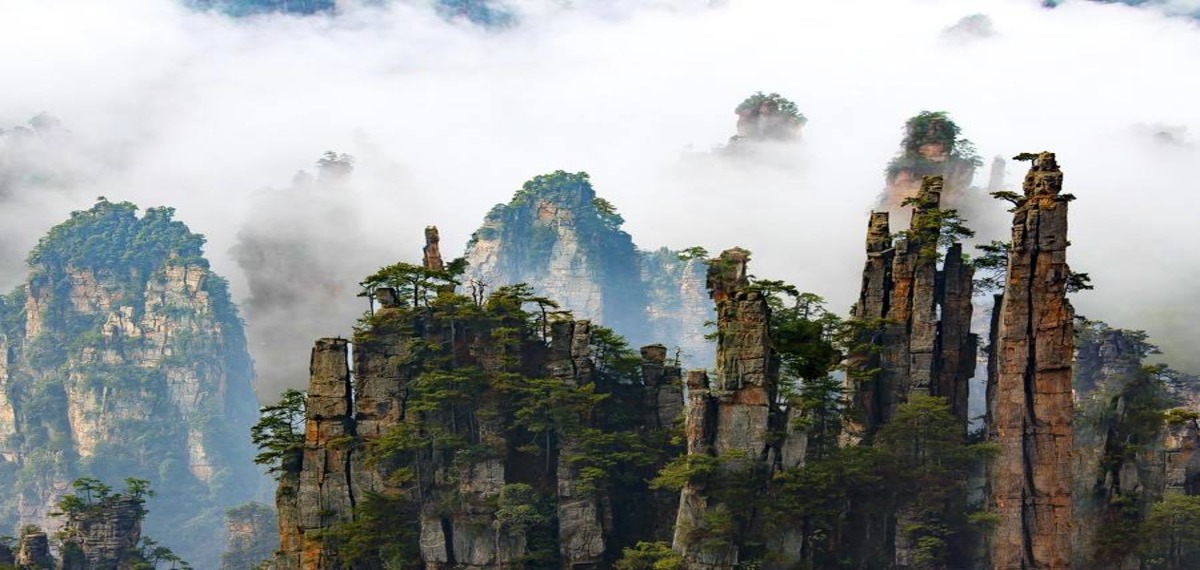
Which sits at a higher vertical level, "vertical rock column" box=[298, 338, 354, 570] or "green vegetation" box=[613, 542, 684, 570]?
"vertical rock column" box=[298, 338, 354, 570]

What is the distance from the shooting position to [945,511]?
56.6 m

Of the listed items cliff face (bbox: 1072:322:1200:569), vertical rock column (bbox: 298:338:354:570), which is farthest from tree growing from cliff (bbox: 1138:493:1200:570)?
vertical rock column (bbox: 298:338:354:570)

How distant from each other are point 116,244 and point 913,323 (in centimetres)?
12977

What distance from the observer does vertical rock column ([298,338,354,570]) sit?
62.8 m

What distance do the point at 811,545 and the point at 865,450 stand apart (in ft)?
13.5

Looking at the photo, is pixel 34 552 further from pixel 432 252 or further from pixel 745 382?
pixel 745 382

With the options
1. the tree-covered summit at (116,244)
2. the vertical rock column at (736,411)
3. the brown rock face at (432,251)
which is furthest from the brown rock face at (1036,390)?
the tree-covered summit at (116,244)

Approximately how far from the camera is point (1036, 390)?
180 ft

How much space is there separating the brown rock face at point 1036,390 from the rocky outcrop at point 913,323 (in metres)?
3.60

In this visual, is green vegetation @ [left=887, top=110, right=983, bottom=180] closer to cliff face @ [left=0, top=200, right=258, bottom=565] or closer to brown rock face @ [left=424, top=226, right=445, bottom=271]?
brown rock face @ [left=424, top=226, right=445, bottom=271]

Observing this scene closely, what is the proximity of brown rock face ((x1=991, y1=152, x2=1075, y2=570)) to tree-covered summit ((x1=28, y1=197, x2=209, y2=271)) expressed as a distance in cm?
12869

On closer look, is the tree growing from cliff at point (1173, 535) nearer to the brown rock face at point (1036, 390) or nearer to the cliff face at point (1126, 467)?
the cliff face at point (1126, 467)

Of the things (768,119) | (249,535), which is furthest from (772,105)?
(249,535)

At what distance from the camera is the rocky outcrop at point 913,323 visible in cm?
5841
